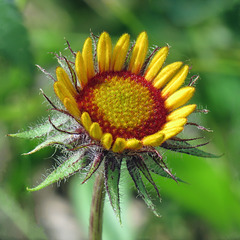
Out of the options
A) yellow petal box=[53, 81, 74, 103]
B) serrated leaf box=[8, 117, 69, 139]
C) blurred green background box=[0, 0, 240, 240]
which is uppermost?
yellow petal box=[53, 81, 74, 103]

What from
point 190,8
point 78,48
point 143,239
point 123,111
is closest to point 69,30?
point 78,48

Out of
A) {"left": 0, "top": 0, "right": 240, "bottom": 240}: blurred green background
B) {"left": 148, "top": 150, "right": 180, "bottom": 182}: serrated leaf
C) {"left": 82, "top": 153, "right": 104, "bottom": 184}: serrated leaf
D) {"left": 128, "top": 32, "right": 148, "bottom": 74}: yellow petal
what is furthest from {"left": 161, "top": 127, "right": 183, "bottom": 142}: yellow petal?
{"left": 0, "top": 0, "right": 240, "bottom": 240}: blurred green background

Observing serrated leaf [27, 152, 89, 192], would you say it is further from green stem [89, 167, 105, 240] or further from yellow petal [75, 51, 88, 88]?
yellow petal [75, 51, 88, 88]

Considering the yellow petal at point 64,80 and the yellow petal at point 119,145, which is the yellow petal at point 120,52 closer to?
the yellow petal at point 64,80

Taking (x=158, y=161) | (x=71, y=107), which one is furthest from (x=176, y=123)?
(x=71, y=107)

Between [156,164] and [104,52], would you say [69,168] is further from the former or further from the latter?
[104,52]

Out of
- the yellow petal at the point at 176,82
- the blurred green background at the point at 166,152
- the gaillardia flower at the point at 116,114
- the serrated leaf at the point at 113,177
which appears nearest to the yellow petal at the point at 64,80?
the gaillardia flower at the point at 116,114
